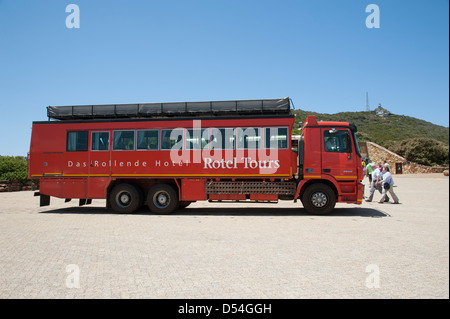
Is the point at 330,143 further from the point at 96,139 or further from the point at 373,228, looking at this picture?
the point at 96,139

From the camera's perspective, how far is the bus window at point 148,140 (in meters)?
12.3

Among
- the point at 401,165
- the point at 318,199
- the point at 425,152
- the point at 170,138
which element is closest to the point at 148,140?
the point at 170,138

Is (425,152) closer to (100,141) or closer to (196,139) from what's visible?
(196,139)

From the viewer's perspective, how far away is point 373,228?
9.09m

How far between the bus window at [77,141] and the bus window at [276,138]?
6505 mm

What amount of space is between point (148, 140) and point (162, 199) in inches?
84.6

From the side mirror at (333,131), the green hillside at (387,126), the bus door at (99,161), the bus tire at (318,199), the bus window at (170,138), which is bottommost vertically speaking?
the bus tire at (318,199)

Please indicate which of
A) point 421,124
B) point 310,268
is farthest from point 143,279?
point 421,124

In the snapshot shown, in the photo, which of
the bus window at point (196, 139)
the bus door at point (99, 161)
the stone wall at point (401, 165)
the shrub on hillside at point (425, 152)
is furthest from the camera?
the shrub on hillside at point (425, 152)

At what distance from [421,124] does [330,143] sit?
275 ft

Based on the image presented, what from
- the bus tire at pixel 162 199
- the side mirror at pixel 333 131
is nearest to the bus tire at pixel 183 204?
the bus tire at pixel 162 199

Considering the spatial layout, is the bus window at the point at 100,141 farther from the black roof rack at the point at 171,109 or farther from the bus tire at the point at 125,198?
the bus tire at the point at 125,198

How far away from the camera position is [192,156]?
12070 mm

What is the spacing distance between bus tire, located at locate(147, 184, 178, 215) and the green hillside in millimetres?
54541
